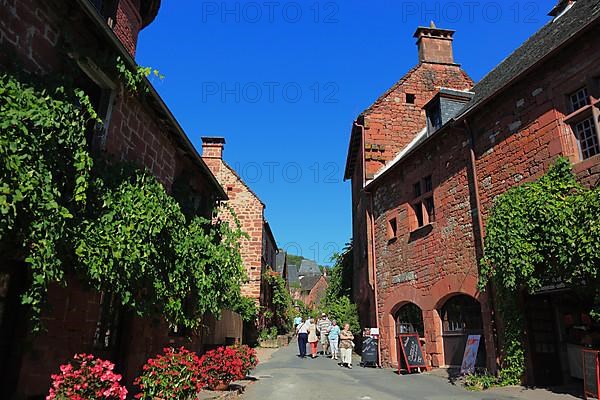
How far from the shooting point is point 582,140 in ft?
26.0

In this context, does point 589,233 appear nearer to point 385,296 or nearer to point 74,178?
point 74,178

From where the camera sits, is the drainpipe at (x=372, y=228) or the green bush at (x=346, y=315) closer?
the drainpipe at (x=372, y=228)

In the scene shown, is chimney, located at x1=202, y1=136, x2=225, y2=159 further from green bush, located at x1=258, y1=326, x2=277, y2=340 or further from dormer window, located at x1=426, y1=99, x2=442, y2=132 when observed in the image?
dormer window, located at x1=426, y1=99, x2=442, y2=132

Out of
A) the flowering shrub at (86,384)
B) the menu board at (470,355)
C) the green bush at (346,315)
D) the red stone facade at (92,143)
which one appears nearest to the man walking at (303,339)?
the green bush at (346,315)

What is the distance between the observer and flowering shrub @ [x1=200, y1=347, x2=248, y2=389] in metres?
7.86

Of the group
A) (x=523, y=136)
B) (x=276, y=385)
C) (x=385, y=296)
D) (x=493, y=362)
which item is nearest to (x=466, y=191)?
(x=523, y=136)

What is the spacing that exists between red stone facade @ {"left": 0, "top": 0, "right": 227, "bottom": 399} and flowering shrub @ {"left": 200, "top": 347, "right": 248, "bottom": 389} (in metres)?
1.19

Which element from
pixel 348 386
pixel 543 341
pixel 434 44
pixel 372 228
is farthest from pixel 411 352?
pixel 434 44

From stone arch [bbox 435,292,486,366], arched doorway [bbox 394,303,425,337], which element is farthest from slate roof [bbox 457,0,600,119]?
arched doorway [bbox 394,303,425,337]

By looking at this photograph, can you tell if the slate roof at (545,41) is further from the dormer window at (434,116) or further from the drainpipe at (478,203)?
the dormer window at (434,116)

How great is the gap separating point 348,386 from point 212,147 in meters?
16.0

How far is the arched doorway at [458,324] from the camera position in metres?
10.6

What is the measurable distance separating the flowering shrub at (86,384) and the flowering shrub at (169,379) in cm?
124

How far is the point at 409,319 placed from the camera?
13664 mm
